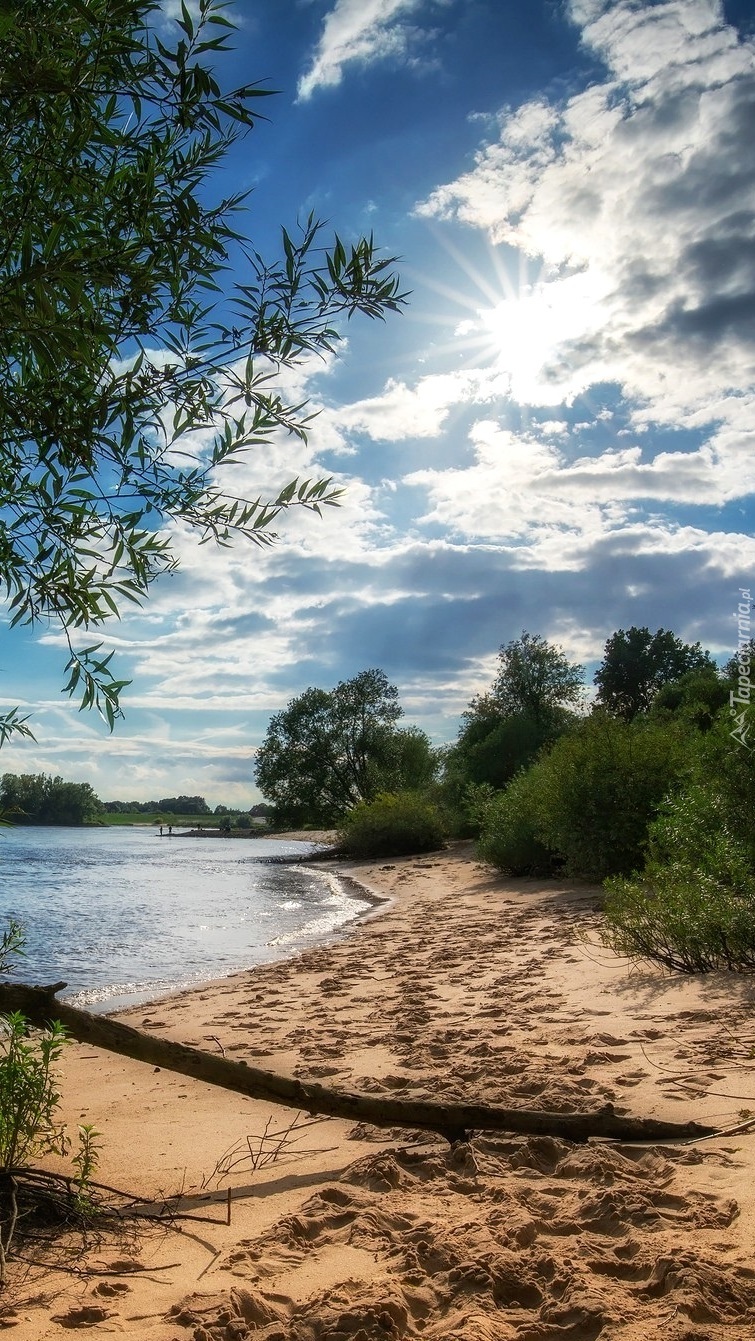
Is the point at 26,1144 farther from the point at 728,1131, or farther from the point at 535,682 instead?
the point at 535,682

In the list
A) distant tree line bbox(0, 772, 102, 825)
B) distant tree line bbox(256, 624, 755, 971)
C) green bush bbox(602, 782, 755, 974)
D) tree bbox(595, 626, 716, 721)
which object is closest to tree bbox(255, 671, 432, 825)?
distant tree line bbox(256, 624, 755, 971)

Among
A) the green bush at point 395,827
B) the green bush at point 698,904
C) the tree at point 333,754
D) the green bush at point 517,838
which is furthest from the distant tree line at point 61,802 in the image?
the green bush at point 698,904

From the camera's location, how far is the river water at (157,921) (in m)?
13.5

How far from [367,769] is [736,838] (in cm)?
5580

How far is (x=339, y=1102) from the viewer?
16.4 ft

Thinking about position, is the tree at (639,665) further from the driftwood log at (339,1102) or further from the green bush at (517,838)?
the driftwood log at (339,1102)

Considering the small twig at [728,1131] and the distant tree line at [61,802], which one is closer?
the small twig at [728,1131]

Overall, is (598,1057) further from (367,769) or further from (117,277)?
(367,769)

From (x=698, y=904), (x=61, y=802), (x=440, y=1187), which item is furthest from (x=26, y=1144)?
(x=61, y=802)

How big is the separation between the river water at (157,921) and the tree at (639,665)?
30.7 metres

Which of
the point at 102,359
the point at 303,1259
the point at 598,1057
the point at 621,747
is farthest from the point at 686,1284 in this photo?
the point at 621,747

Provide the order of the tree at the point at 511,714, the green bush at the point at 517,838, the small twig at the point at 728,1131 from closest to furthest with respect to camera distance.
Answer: the small twig at the point at 728,1131 < the green bush at the point at 517,838 < the tree at the point at 511,714

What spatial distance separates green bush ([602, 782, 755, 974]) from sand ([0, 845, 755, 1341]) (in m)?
0.35

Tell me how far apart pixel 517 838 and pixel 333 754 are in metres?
43.7
